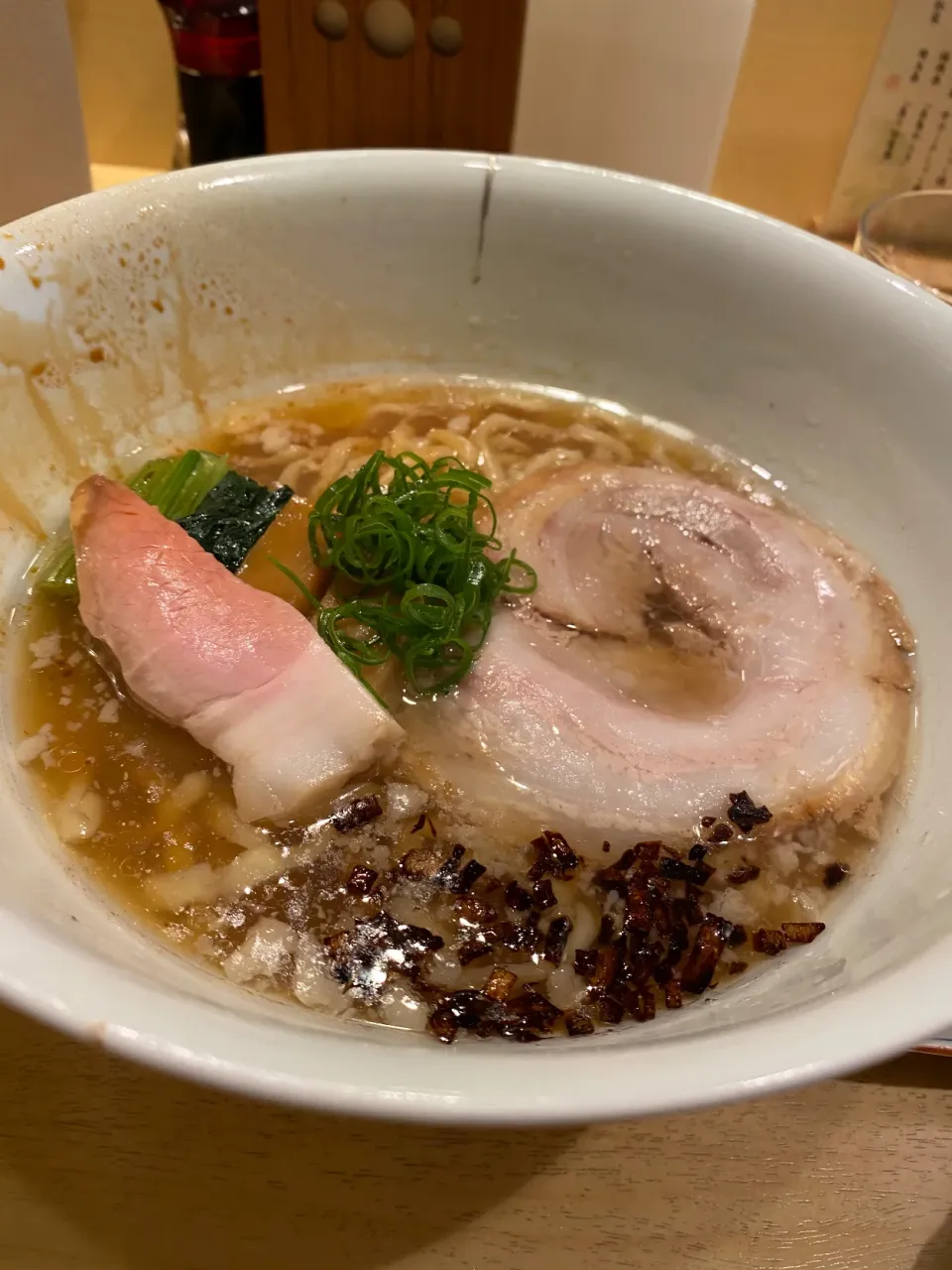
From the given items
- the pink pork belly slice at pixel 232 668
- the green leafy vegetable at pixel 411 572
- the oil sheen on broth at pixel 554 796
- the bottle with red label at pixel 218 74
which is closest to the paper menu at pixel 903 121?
the oil sheen on broth at pixel 554 796

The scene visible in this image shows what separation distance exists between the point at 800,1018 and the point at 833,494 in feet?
4.03

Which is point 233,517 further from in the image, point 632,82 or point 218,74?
point 632,82

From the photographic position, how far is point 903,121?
2330 mm

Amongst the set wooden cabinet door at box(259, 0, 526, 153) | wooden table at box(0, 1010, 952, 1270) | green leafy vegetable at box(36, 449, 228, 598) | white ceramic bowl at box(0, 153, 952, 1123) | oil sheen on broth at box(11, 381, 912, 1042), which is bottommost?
wooden table at box(0, 1010, 952, 1270)

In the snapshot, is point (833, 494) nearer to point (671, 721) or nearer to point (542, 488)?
point (542, 488)

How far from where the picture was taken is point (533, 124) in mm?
2137

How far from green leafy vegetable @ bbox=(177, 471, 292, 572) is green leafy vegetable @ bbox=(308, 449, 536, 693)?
102 millimetres

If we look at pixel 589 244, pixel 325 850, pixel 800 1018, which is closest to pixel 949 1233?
pixel 800 1018

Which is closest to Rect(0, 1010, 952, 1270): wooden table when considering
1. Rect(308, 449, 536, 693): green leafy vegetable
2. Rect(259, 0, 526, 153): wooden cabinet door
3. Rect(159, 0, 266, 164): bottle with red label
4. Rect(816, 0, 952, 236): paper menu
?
Rect(308, 449, 536, 693): green leafy vegetable

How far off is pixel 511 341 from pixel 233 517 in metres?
0.80

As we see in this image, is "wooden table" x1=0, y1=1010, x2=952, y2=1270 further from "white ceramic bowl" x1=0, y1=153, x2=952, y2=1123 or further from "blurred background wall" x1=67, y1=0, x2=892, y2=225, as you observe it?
"blurred background wall" x1=67, y1=0, x2=892, y2=225

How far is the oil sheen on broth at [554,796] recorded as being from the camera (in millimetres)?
1154

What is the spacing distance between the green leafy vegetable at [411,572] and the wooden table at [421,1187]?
64 centimetres

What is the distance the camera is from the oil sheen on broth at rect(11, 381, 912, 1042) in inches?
45.4
